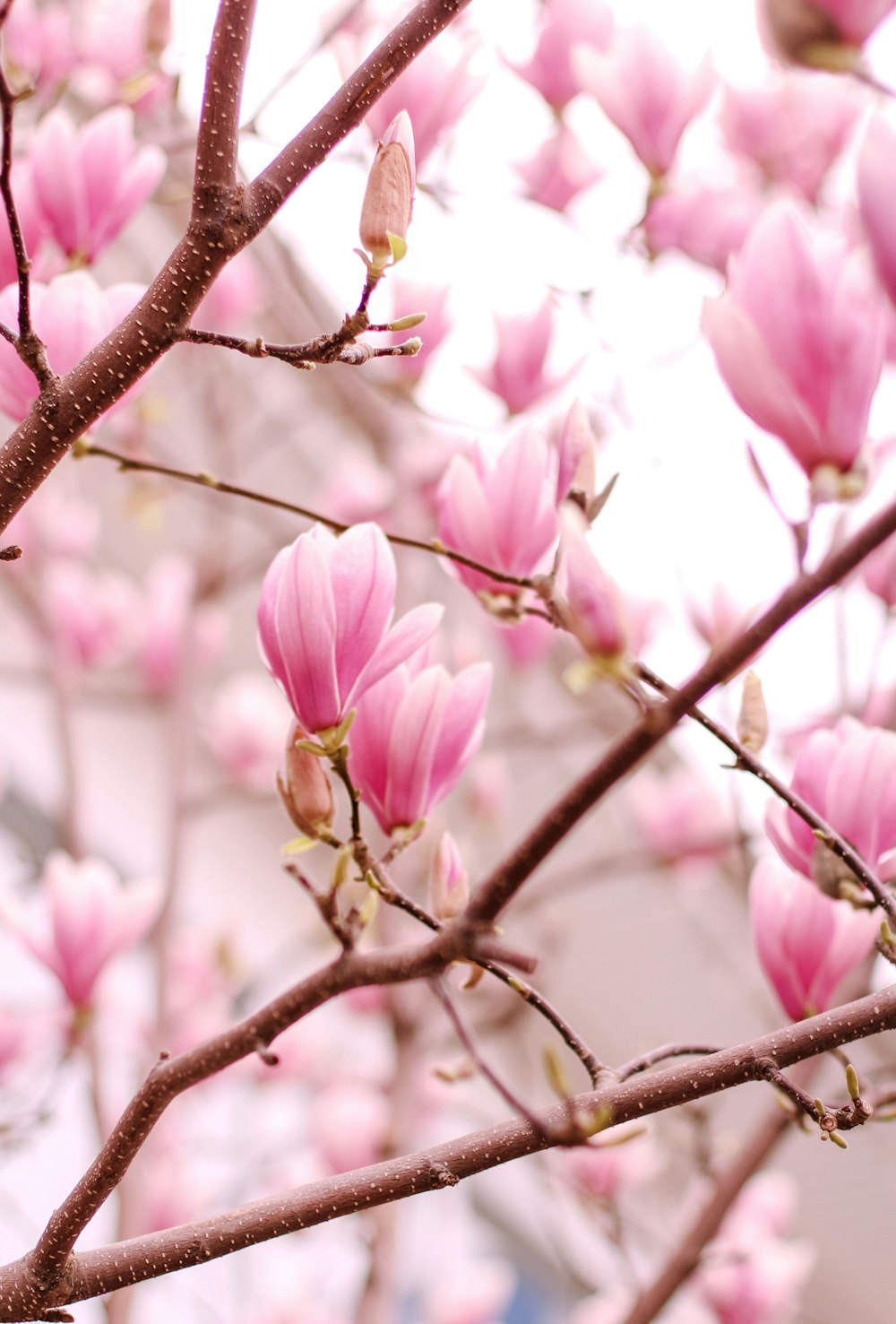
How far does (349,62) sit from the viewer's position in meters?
0.68

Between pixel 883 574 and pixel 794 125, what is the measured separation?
54 cm

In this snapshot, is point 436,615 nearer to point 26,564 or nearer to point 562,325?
point 562,325

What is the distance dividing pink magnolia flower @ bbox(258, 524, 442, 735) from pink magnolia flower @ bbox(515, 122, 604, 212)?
584mm

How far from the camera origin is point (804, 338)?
0.31 m

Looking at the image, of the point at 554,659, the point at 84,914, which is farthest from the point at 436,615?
the point at 554,659

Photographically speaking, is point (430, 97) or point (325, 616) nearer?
point (325, 616)

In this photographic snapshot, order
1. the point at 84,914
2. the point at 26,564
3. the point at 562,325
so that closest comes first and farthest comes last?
1. the point at 84,914
2. the point at 562,325
3. the point at 26,564

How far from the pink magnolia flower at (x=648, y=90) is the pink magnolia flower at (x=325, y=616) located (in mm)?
446

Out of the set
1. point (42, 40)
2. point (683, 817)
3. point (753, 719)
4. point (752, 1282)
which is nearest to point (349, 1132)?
point (752, 1282)

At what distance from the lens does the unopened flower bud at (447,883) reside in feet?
1.17

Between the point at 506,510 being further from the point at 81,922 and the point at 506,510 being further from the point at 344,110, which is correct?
the point at 81,922

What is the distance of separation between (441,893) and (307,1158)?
1.15 metres

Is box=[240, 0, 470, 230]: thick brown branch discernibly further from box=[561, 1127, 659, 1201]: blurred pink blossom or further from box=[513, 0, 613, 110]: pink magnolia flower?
box=[561, 1127, 659, 1201]: blurred pink blossom

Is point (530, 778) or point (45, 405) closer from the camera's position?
point (45, 405)
